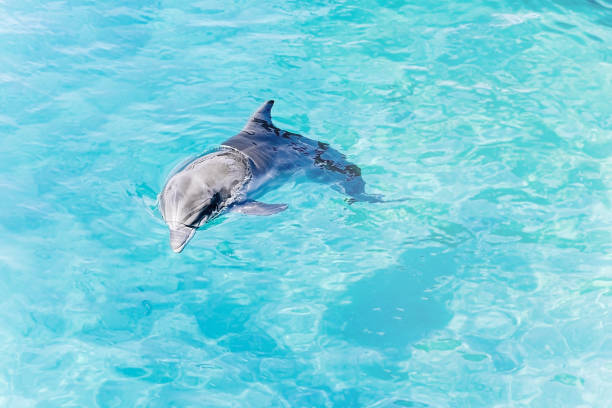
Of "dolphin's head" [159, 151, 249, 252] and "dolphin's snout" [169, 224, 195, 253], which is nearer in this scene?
"dolphin's snout" [169, 224, 195, 253]

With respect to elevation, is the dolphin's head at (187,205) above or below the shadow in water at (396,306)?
above

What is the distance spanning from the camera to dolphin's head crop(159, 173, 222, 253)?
490 cm

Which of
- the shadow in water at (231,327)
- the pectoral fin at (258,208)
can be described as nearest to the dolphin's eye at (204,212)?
the pectoral fin at (258,208)

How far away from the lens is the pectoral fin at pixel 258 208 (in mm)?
5238

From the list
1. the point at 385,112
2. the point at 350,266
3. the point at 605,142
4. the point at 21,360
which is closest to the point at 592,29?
the point at 605,142

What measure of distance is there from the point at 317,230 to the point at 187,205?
165 centimetres

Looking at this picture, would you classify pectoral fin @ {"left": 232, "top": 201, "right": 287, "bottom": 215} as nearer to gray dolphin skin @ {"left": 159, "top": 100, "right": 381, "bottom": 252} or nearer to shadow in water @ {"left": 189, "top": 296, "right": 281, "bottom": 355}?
gray dolphin skin @ {"left": 159, "top": 100, "right": 381, "bottom": 252}

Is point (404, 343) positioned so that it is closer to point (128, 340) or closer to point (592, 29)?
point (128, 340)

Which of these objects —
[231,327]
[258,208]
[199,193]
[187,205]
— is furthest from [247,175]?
[231,327]

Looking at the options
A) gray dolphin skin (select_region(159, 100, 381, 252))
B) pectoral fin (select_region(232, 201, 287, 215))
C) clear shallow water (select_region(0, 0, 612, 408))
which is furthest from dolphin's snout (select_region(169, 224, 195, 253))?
clear shallow water (select_region(0, 0, 612, 408))

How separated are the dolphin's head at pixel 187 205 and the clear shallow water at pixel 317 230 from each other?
0.82 meters

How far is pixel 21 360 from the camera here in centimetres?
508

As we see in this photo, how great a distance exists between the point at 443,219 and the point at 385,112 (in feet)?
6.45

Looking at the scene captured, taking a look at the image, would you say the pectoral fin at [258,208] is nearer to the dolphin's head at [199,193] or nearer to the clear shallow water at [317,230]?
the dolphin's head at [199,193]
